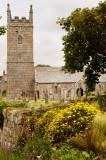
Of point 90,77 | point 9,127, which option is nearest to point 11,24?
point 90,77

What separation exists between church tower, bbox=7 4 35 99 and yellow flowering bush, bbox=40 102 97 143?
70.5 meters

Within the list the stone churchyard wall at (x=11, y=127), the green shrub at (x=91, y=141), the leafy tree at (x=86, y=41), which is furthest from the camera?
the leafy tree at (x=86, y=41)

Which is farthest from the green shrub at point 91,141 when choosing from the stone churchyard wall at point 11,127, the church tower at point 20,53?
the church tower at point 20,53

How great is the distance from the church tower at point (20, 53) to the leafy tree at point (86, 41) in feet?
163

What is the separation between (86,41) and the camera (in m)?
34.5

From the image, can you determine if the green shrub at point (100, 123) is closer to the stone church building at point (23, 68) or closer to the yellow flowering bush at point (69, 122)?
the yellow flowering bush at point (69, 122)

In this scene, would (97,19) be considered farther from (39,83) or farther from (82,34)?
(39,83)

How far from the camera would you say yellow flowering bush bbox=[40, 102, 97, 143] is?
16406 millimetres

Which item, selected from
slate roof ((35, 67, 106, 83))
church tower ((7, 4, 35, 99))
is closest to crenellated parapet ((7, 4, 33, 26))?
church tower ((7, 4, 35, 99))

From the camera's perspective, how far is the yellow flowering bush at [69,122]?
53.8 ft

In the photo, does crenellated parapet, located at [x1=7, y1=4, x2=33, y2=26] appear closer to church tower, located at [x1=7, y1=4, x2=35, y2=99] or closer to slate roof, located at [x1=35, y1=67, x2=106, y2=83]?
church tower, located at [x1=7, y1=4, x2=35, y2=99]

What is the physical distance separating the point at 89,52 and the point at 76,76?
50.0 m

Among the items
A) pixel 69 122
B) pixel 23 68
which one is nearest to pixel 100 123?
pixel 69 122

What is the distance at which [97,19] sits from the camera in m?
33.2
